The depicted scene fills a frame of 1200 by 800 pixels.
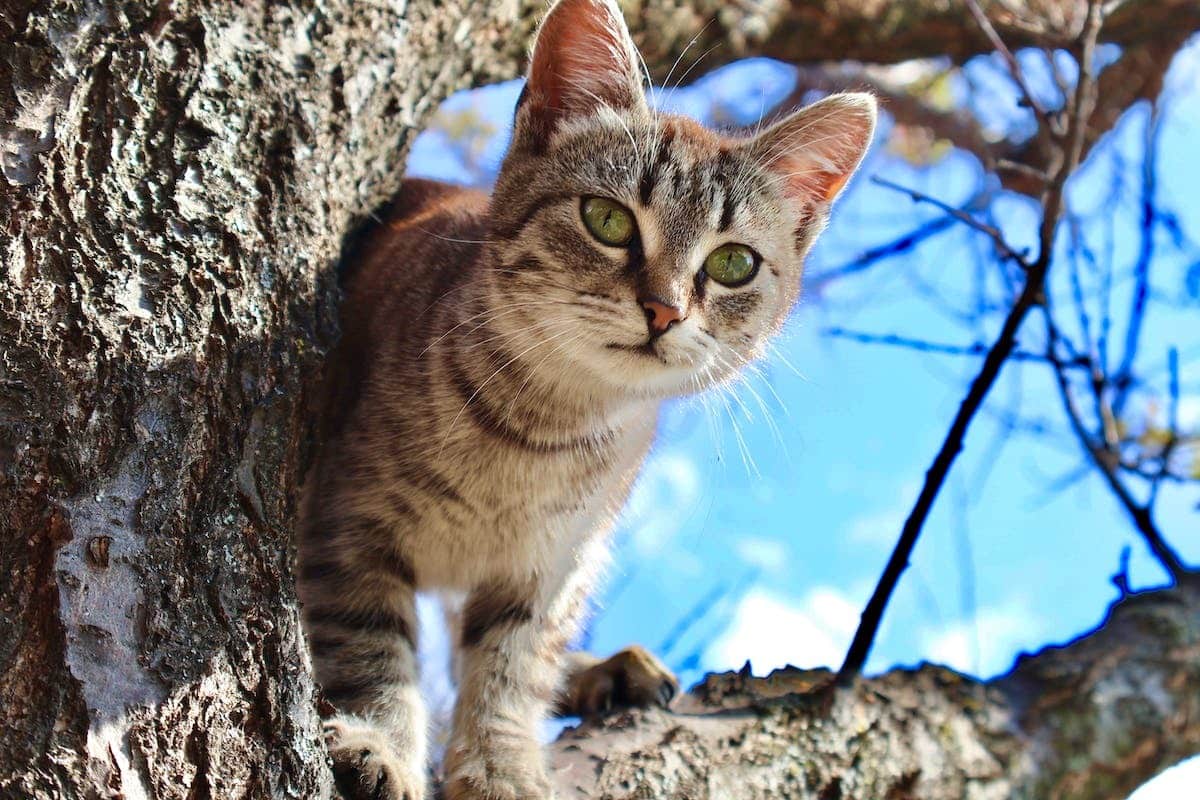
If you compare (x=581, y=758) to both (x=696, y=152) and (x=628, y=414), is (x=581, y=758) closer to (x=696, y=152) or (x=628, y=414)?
(x=628, y=414)

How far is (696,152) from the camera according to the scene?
2.75 metres

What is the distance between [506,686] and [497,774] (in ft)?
0.98

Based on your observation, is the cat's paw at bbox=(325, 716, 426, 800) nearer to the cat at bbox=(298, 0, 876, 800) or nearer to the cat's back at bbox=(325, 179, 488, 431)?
the cat at bbox=(298, 0, 876, 800)

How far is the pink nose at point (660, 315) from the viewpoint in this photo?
2.36m

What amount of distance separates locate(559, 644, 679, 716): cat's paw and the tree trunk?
1276mm

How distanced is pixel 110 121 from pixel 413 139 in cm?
117

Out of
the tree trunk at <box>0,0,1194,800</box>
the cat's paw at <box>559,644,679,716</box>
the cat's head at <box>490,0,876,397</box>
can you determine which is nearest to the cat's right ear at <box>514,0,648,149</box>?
the cat's head at <box>490,0,876,397</box>

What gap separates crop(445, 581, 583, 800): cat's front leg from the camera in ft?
8.02

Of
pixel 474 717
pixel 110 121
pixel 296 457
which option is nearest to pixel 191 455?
pixel 296 457

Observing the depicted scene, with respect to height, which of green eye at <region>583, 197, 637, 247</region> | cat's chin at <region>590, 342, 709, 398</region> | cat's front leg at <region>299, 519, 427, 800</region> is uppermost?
green eye at <region>583, 197, 637, 247</region>

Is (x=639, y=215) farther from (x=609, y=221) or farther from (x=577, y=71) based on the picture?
(x=577, y=71)

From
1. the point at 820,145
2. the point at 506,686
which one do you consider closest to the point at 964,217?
the point at 820,145

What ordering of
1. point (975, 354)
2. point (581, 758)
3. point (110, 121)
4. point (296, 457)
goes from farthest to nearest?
point (975, 354), point (581, 758), point (296, 457), point (110, 121)

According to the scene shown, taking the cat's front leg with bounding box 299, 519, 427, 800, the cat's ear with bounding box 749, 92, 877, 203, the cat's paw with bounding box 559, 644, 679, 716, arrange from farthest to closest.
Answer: the cat's paw with bounding box 559, 644, 679, 716 < the cat's ear with bounding box 749, 92, 877, 203 < the cat's front leg with bounding box 299, 519, 427, 800
